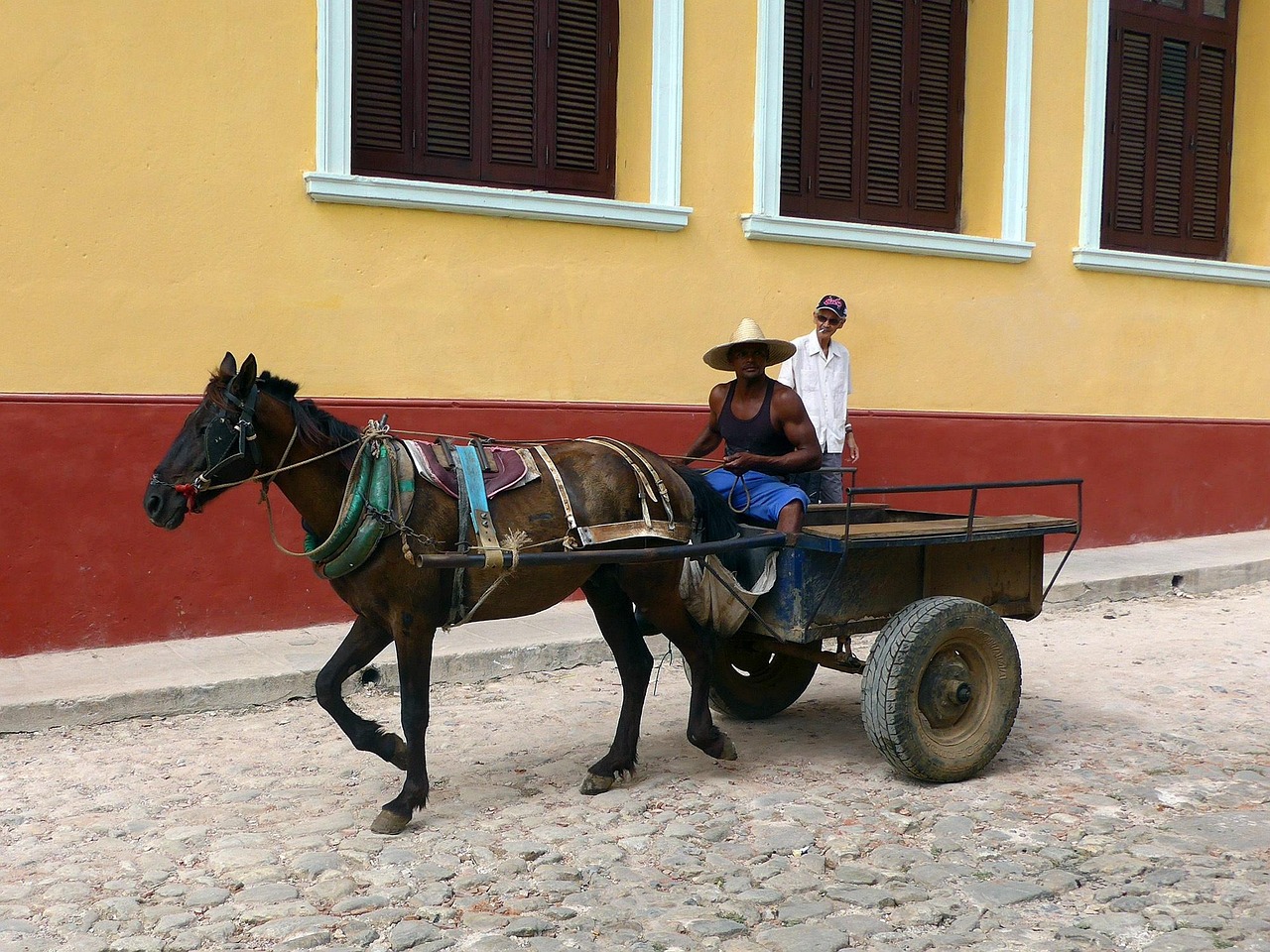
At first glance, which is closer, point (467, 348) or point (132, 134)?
point (132, 134)

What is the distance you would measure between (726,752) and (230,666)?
270cm

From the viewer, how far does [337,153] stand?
7.33 meters

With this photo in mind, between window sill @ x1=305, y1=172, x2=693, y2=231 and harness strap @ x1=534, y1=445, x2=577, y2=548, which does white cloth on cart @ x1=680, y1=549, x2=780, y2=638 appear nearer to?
harness strap @ x1=534, y1=445, x2=577, y2=548

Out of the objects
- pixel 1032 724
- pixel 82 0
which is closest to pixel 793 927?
pixel 1032 724

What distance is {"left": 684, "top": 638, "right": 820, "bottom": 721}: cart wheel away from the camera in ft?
18.4

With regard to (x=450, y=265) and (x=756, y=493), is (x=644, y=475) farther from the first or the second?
(x=450, y=265)

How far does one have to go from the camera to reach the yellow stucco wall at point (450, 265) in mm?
6703

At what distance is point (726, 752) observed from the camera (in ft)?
16.9

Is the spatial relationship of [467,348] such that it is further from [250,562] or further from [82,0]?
[82,0]

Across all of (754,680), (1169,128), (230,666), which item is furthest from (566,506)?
(1169,128)

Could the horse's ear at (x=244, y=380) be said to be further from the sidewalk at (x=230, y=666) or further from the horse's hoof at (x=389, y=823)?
the sidewalk at (x=230, y=666)

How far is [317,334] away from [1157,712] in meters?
4.85

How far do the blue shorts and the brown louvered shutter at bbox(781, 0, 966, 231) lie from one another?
4.40 meters

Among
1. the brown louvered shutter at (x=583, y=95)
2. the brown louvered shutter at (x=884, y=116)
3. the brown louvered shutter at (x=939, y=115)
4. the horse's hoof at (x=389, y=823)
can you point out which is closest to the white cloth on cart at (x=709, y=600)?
the horse's hoof at (x=389, y=823)
